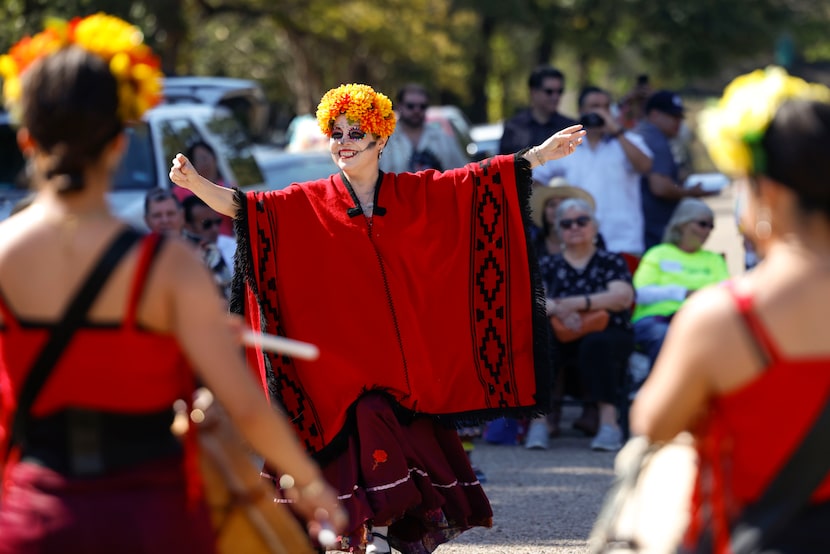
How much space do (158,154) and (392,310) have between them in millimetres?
4816

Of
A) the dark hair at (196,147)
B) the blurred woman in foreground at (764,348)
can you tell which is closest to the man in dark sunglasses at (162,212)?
the dark hair at (196,147)

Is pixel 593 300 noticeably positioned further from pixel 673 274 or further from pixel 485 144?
pixel 485 144

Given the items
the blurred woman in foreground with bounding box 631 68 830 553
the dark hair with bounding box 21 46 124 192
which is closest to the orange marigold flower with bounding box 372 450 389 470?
the blurred woman in foreground with bounding box 631 68 830 553

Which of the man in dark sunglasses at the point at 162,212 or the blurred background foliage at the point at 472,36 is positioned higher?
the blurred background foliage at the point at 472,36

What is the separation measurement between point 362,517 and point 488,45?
102ft

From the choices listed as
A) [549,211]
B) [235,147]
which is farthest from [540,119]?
[235,147]

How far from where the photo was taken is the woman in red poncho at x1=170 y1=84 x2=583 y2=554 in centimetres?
583

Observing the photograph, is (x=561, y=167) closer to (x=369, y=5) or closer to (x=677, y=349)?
(x=677, y=349)

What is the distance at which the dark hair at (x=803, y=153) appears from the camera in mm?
2945

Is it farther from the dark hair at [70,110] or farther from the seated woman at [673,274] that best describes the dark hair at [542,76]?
the dark hair at [70,110]

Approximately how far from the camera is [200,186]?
18.6ft

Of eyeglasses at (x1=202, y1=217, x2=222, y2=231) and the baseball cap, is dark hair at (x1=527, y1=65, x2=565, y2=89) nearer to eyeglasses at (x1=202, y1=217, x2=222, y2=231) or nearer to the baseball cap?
the baseball cap

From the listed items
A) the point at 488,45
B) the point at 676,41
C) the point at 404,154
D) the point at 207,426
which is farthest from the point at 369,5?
the point at 207,426

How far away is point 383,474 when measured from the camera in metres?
5.73
